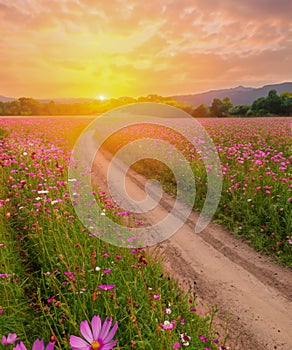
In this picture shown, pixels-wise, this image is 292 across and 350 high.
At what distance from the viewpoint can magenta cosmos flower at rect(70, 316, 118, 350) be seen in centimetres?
94

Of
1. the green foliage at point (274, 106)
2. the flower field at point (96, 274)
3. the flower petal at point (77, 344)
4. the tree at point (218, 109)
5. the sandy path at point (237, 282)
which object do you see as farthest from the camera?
the tree at point (218, 109)

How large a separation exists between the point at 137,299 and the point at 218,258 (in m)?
2.08

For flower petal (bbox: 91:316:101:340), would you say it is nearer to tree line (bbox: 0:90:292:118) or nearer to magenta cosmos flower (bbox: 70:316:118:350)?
magenta cosmos flower (bbox: 70:316:118:350)

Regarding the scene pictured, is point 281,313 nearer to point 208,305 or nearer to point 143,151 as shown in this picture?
point 208,305

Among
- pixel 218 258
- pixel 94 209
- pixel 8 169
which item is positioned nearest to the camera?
pixel 218 258

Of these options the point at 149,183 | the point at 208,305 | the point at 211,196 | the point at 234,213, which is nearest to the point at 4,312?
the point at 208,305

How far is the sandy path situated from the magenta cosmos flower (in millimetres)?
2181

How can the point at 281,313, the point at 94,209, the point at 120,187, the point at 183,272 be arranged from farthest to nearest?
the point at 120,187 → the point at 94,209 → the point at 183,272 → the point at 281,313

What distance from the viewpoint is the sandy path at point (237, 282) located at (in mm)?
3148

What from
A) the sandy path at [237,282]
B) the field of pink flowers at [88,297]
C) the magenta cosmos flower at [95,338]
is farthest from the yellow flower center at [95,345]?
the sandy path at [237,282]

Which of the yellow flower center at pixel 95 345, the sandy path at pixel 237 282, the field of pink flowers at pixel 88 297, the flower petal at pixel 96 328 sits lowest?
the sandy path at pixel 237 282

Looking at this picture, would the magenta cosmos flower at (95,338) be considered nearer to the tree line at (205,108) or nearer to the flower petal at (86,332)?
A: the flower petal at (86,332)

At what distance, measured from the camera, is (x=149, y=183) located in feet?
27.3

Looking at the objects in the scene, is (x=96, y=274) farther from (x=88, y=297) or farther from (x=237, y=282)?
(x=237, y=282)
